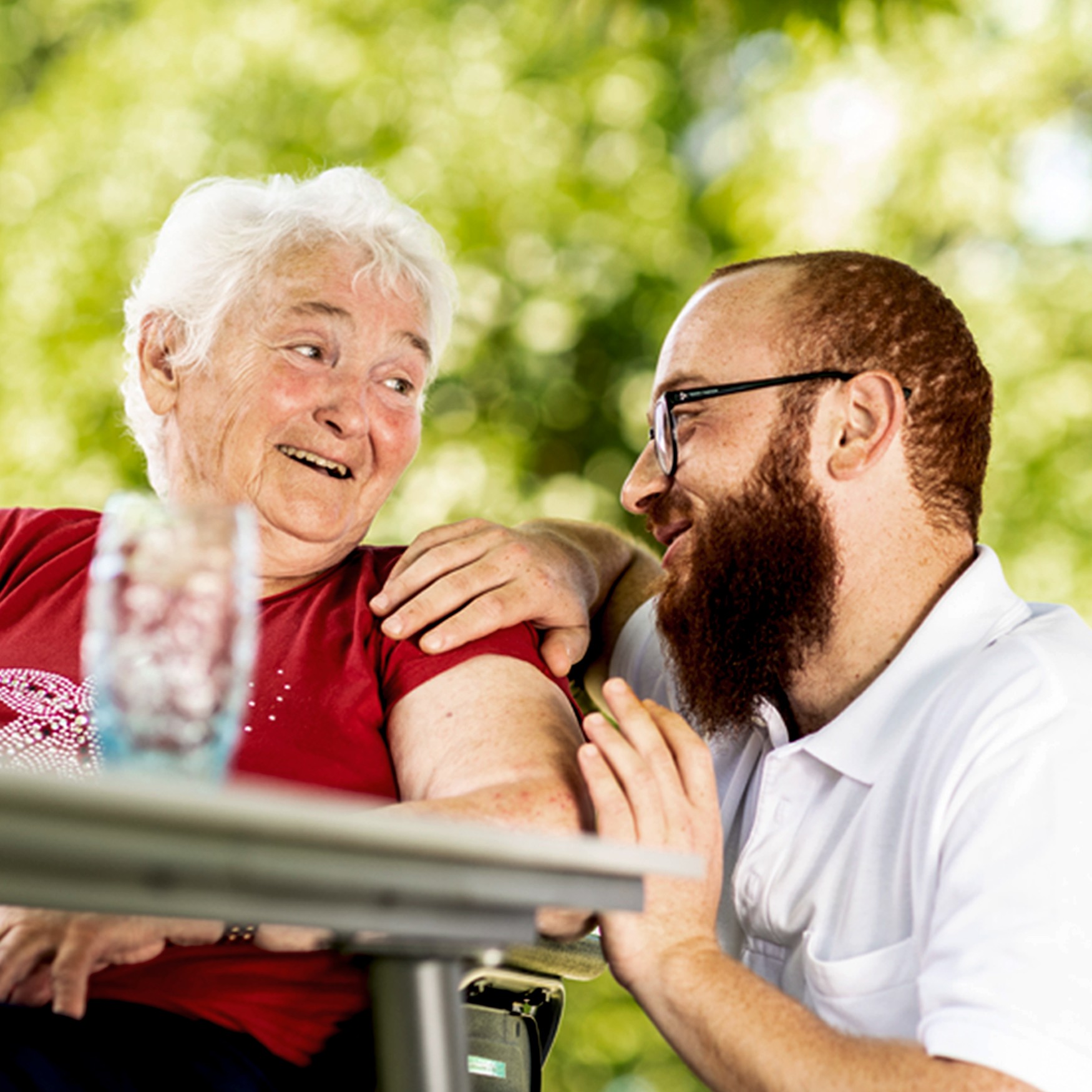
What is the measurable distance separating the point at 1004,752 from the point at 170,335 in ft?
4.58

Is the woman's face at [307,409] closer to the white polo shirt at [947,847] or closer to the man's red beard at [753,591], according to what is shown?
the man's red beard at [753,591]

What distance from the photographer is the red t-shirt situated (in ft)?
4.88

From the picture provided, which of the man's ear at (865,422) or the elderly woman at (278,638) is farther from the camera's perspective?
the man's ear at (865,422)

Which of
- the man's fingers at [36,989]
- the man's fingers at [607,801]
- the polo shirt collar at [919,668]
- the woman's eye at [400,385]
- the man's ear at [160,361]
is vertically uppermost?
the man's ear at [160,361]

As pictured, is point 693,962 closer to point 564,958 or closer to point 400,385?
point 564,958

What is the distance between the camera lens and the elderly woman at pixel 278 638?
1360 millimetres

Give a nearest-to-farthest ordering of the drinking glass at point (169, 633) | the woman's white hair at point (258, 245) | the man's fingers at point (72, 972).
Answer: the drinking glass at point (169, 633)
the man's fingers at point (72, 972)
the woman's white hair at point (258, 245)

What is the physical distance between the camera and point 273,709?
1.65 metres

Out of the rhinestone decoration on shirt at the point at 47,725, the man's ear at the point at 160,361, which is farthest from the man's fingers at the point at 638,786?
the man's ear at the point at 160,361

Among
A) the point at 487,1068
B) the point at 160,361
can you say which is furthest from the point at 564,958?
the point at 160,361

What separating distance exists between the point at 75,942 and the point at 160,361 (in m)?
1.15

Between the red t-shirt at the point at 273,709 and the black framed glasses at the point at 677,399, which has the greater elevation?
the black framed glasses at the point at 677,399

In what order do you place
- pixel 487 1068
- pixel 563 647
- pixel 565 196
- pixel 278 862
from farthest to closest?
pixel 565 196
pixel 563 647
pixel 487 1068
pixel 278 862

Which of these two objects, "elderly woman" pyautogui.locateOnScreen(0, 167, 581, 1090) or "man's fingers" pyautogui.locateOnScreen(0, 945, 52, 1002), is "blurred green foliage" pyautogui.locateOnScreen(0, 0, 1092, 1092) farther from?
"man's fingers" pyautogui.locateOnScreen(0, 945, 52, 1002)
